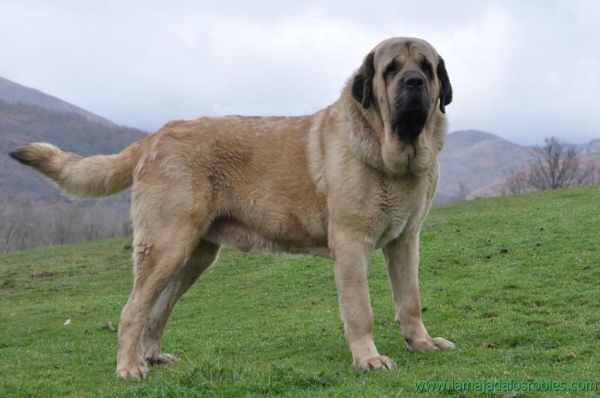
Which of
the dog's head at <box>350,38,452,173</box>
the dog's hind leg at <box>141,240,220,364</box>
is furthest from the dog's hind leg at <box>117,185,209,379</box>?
the dog's head at <box>350,38,452,173</box>

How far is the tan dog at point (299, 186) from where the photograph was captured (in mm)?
5941

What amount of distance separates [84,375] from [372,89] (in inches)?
176

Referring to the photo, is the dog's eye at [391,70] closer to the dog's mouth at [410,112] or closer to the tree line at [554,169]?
the dog's mouth at [410,112]

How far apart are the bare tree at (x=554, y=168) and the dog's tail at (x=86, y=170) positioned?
61.6 m

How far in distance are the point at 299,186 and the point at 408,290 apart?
1579mm

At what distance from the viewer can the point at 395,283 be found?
664 cm

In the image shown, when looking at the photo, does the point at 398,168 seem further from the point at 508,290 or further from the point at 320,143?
the point at 508,290

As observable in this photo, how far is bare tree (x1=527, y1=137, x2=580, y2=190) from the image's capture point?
2525 inches

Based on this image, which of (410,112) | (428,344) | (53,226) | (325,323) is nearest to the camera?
(410,112)

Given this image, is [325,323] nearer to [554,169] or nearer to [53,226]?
[554,169]

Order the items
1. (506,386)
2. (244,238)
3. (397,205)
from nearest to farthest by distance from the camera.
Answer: (506,386), (397,205), (244,238)

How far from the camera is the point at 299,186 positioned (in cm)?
653

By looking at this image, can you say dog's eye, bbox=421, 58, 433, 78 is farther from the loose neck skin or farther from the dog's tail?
the dog's tail

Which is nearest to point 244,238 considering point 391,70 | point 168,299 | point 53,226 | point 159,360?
point 168,299
